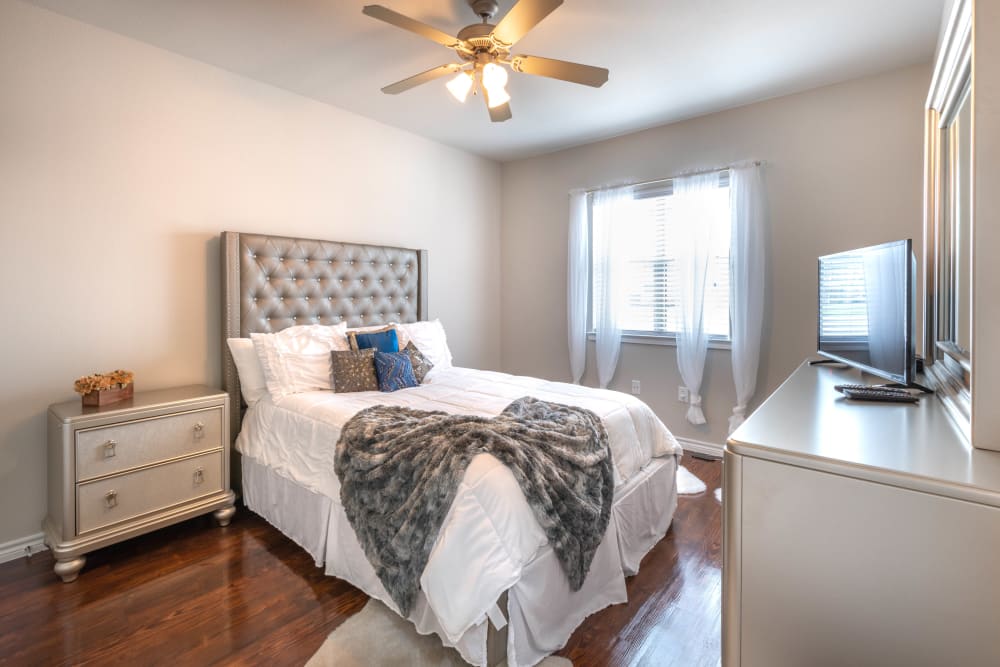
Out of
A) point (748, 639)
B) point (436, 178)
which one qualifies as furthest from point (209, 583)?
point (436, 178)

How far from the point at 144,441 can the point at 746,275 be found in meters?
3.71

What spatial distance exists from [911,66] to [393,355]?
3521mm

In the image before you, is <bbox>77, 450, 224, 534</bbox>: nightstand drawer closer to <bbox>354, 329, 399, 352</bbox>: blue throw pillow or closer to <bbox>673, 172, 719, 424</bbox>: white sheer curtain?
<bbox>354, 329, 399, 352</bbox>: blue throw pillow

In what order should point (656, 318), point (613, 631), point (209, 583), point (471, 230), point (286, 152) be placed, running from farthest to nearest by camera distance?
point (471, 230)
point (656, 318)
point (286, 152)
point (209, 583)
point (613, 631)

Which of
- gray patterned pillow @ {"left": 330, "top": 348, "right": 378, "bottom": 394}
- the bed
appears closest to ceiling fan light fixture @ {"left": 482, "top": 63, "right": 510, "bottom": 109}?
the bed

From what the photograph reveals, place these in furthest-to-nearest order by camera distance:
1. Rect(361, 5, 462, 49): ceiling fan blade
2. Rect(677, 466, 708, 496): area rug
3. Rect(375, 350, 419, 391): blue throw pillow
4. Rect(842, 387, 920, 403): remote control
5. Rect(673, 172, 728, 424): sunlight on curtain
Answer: Rect(673, 172, 728, 424): sunlight on curtain
Rect(677, 466, 708, 496): area rug
Rect(375, 350, 419, 391): blue throw pillow
Rect(361, 5, 462, 49): ceiling fan blade
Rect(842, 387, 920, 403): remote control

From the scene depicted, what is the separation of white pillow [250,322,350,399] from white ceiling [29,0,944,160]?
160 centimetres

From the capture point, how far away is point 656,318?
3809 millimetres

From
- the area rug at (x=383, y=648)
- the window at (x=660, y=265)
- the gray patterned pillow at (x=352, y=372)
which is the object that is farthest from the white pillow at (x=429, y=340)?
the area rug at (x=383, y=648)

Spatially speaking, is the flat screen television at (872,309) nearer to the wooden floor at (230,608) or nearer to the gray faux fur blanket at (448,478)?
the gray faux fur blanket at (448,478)

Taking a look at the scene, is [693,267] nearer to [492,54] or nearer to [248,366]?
[492,54]

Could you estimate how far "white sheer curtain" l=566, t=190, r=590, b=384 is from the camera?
4074 mm

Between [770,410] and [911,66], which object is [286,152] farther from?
[911,66]

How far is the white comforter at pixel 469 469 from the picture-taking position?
1442 millimetres
